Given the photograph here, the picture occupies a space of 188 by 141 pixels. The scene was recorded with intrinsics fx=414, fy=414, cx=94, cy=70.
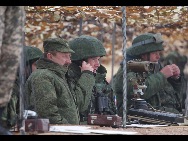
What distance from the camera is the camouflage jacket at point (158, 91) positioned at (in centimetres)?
585

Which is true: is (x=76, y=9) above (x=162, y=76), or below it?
above

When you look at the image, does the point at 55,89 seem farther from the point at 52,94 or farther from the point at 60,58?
the point at 60,58

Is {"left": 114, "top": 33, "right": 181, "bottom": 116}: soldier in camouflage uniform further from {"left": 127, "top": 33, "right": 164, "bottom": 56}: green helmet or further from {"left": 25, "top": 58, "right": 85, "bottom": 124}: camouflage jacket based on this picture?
A: {"left": 25, "top": 58, "right": 85, "bottom": 124}: camouflage jacket

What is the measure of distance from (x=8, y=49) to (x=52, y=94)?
115 centimetres

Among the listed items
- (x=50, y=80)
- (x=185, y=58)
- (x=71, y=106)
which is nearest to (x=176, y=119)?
(x=71, y=106)

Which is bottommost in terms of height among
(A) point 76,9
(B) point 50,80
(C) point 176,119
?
Result: (C) point 176,119

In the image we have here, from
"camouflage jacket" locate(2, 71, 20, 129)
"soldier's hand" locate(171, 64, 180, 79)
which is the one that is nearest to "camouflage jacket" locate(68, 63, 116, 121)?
"camouflage jacket" locate(2, 71, 20, 129)

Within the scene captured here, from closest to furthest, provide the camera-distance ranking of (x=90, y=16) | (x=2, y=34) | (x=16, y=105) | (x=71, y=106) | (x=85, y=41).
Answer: (x=2, y=34)
(x=16, y=105)
(x=71, y=106)
(x=85, y=41)
(x=90, y=16)

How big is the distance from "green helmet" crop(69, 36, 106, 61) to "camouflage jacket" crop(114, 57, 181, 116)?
2.14ft

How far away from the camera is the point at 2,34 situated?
296 cm

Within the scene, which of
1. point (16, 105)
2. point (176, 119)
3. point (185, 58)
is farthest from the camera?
point (185, 58)

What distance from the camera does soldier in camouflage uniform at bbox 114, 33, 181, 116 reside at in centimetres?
593

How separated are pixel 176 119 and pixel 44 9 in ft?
9.37

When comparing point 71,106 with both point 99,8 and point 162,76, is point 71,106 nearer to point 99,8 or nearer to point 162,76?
point 162,76
